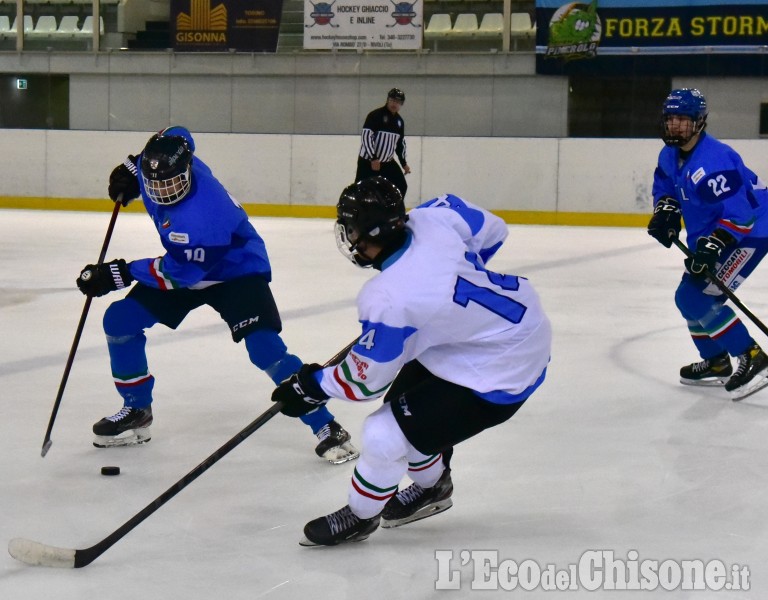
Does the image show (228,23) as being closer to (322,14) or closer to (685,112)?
(322,14)

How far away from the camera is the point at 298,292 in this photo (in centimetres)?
635

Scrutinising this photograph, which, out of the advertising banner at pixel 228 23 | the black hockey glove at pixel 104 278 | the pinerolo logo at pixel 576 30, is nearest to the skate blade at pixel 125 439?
the black hockey glove at pixel 104 278

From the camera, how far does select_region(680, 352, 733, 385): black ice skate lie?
13.8 ft

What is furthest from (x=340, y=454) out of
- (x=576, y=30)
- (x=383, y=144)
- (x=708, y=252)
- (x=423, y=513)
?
(x=576, y=30)

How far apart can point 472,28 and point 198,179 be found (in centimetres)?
1076

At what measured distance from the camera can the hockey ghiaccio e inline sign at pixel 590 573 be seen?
224cm

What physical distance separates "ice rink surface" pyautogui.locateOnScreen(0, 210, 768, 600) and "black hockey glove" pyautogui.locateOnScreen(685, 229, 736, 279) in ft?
1.54

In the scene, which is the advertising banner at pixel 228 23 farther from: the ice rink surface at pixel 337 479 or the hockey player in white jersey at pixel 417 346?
the hockey player in white jersey at pixel 417 346

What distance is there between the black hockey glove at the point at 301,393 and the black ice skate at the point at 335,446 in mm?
727

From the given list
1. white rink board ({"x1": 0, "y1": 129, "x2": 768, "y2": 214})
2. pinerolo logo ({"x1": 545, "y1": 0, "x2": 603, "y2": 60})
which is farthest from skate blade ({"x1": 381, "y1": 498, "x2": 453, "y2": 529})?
pinerolo logo ({"x1": 545, "y1": 0, "x2": 603, "y2": 60})

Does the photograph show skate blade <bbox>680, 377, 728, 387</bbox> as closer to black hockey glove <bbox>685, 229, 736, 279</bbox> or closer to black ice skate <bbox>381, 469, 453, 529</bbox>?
black hockey glove <bbox>685, 229, 736, 279</bbox>

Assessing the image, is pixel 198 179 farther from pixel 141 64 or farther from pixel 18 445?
pixel 141 64

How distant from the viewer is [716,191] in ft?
12.7

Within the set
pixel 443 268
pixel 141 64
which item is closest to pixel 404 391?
pixel 443 268
